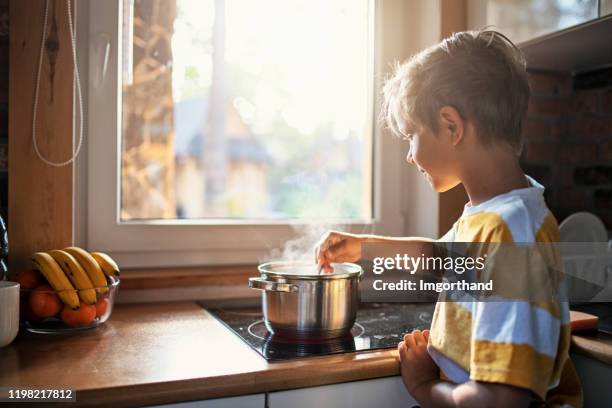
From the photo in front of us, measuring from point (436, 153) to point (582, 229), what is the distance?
2.46ft

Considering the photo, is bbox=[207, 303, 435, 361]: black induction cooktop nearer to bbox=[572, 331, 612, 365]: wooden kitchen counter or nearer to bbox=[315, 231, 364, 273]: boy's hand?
bbox=[315, 231, 364, 273]: boy's hand

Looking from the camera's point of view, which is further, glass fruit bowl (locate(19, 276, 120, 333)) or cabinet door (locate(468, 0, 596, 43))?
cabinet door (locate(468, 0, 596, 43))

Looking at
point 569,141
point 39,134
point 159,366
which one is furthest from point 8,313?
point 569,141

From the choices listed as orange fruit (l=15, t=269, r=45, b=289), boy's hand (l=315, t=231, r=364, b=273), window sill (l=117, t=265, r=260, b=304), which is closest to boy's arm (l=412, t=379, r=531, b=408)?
boy's hand (l=315, t=231, r=364, b=273)

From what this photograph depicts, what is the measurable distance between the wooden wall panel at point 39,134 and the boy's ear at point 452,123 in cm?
85

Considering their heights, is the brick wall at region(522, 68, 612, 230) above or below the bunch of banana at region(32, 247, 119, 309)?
above

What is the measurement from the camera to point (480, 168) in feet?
3.09

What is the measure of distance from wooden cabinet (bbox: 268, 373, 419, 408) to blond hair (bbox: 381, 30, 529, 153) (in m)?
0.46

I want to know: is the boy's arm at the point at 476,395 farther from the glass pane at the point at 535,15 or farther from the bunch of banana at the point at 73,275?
the glass pane at the point at 535,15

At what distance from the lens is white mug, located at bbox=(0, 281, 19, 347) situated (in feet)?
3.39

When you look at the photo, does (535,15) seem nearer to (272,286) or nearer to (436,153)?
(436,153)

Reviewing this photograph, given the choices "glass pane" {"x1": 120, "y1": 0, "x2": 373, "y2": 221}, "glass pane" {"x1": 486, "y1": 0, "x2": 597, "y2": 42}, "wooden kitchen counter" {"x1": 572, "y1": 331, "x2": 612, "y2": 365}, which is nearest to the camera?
"wooden kitchen counter" {"x1": 572, "y1": 331, "x2": 612, "y2": 365}

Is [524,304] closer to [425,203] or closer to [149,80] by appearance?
[425,203]

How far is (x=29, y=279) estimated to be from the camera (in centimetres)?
116
